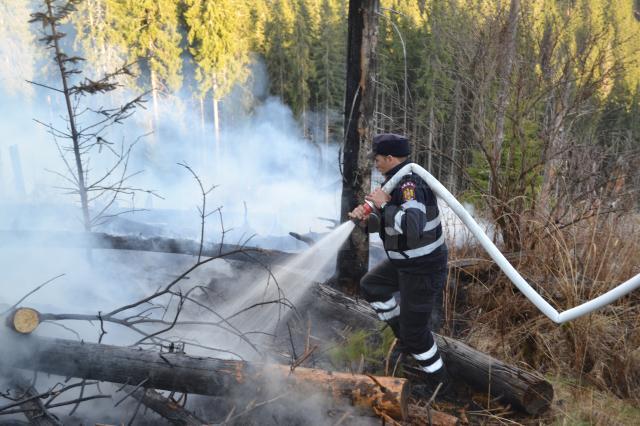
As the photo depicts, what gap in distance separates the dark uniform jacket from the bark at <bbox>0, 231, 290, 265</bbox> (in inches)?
108

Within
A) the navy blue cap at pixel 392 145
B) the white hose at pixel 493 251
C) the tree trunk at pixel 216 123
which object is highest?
the navy blue cap at pixel 392 145

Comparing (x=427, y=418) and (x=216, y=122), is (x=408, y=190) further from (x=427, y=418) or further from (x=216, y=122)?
(x=216, y=122)

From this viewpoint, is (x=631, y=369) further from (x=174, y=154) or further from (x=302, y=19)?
(x=302, y=19)

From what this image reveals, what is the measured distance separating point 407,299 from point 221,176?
30.0 metres

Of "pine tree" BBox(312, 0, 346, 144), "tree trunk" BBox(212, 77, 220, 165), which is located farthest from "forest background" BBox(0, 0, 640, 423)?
"pine tree" BBox(312, 0, 346, 144)

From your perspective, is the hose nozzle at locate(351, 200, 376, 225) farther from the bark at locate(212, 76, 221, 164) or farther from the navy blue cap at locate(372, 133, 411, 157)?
the bark at locate(212, 76, 221, 164)

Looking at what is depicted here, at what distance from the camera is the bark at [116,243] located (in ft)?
20.7

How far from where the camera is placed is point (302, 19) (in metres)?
38.3

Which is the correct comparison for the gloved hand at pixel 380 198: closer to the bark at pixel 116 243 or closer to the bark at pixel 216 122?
the bark at pixel 116 243

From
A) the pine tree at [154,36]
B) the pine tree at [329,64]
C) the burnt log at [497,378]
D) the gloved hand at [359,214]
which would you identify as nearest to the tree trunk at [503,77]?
the burnt log at [497,378]

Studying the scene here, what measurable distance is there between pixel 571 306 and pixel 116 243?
5.75 metres

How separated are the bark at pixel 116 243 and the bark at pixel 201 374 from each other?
3203 mm

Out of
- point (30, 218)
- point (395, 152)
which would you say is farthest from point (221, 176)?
point (395, 152)

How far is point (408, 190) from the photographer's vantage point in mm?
3584
